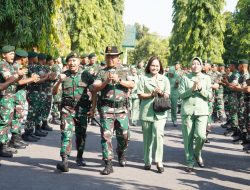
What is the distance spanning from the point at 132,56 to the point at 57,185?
92787 mm

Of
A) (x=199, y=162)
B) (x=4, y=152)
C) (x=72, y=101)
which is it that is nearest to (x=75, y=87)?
(x=72, y=101)

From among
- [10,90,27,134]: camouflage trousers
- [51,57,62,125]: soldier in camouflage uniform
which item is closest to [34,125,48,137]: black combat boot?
[51,57,62,125]: soldier in camouflage uniform

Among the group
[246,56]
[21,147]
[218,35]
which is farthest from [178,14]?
[21,147]

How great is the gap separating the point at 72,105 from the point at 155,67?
1.70 meters

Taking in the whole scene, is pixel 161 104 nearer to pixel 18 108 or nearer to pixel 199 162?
pixel 199 162

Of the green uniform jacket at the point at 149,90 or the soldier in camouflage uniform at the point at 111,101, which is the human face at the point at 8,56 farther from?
the green uniform jacket at the point at 149,90

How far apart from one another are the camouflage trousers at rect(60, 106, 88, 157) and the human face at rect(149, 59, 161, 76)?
1.44 metres

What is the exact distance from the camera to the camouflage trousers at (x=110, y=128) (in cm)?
751

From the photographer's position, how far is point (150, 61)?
314 inches

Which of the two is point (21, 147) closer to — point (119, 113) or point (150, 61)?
point (119, 113)

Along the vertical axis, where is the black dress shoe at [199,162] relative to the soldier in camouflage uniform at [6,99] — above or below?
below

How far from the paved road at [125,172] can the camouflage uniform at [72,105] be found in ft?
2.13

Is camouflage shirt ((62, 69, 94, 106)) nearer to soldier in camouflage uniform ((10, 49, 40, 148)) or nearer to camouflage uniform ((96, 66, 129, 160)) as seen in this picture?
camouflage uniform ((96, 66, 129, 160))

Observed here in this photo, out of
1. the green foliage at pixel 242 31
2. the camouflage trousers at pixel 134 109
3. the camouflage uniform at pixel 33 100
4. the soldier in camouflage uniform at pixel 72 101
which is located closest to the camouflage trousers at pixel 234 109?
the camouflage trousers at pixel 134 109
